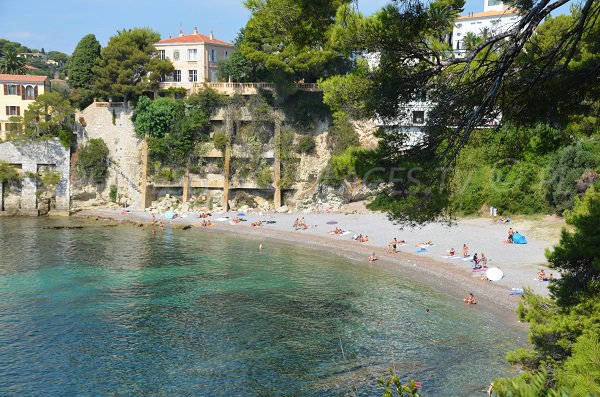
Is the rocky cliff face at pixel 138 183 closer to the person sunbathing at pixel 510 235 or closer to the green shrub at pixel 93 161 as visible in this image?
the green shrub at pixel 93 161

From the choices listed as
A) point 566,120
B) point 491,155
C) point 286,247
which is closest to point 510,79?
point 566,120

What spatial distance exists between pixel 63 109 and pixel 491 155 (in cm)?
4678

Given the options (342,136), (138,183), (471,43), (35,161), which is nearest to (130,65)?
(138,183)

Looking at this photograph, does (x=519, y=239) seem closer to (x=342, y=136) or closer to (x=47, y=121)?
(x=342, y=136)

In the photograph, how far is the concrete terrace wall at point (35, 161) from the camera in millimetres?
52031

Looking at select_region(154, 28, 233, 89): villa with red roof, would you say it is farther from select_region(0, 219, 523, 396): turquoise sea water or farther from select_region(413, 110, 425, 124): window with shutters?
select_region(413, 110, 425, 124): window with shutters

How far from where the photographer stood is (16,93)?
5681cm

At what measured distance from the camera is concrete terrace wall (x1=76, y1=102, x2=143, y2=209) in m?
52.8

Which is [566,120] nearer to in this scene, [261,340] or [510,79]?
[510,79]

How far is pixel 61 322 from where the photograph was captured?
24.0m

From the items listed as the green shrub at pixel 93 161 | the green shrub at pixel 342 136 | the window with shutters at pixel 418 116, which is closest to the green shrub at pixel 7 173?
the green shrub at pixel 93 161

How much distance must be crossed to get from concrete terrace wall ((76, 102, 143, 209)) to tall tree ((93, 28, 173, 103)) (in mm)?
1803

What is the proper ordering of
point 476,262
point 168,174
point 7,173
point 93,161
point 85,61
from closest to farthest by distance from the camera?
point 476,262
point 7,173
point 168,174
point 93,161
point 85,61

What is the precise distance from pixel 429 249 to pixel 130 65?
30.1 metres
